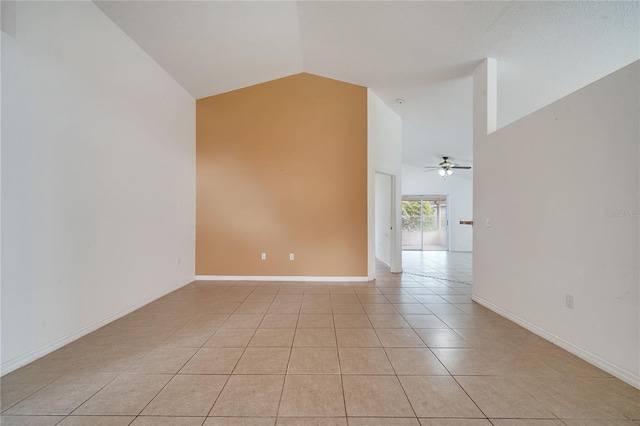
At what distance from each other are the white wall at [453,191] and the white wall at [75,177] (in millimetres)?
7784

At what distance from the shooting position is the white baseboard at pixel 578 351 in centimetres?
160

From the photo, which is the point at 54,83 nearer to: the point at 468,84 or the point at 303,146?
the point at 303,146

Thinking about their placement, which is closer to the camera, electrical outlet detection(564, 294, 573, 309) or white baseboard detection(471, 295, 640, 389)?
white baseboard detection(471, 295, 640, 389)

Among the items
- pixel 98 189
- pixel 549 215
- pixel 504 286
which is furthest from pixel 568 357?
pixel 98 189

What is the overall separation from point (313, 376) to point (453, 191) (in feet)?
28.8

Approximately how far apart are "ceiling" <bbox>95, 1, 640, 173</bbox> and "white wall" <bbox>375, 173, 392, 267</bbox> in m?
1.84

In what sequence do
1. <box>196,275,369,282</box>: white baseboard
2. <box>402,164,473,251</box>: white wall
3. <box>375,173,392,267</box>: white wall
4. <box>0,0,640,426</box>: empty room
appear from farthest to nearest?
1. <box>402,164,473,251</box>: white wall
2. <box>375,173,392,267</box>: white wall
3. <box>196,275,369,282</box>: white baseboard
4. <box>0,0,640,426</box>: empty room

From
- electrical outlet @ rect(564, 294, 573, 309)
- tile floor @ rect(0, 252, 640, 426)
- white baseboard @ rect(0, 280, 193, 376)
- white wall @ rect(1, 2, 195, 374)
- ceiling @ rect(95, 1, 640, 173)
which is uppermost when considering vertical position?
ceiling @ rect(95, 1, 640, 173)

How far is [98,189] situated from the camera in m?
2.43

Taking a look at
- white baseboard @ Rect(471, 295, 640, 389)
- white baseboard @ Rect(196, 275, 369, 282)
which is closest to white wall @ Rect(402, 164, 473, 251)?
white baseboard @ Rect(196, 275, 369, 282)

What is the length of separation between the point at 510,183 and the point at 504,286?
1120 mm

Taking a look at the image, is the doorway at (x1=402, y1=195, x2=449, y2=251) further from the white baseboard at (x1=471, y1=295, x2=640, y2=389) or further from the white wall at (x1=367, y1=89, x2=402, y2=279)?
the white baseboard at (x1=471, y1=295, x2=640, y2=389)

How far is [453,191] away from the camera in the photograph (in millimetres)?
8828

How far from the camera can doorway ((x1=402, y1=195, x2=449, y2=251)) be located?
9.06 metres
